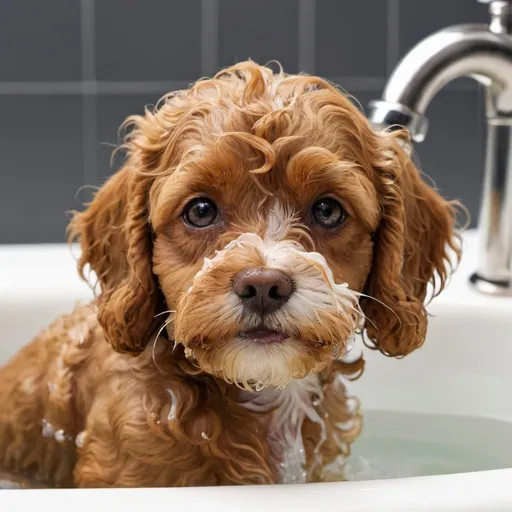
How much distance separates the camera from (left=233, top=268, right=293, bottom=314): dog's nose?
141 centimetres

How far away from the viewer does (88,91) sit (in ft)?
10.8

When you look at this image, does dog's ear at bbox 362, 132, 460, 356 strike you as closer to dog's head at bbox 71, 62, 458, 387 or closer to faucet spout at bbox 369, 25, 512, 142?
dog's head at bbox 71, 62, 458, 387

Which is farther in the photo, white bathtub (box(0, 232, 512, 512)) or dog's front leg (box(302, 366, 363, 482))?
white bathtub (box(0, 232, 512, 512))

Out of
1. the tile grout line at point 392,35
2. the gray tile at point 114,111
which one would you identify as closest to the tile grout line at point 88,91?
the gray tile at point 114,111

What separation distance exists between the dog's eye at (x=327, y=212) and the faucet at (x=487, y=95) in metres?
0.42

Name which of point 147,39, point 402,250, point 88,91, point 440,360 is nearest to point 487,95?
point 440,360

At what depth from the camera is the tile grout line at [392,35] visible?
3.36 meters

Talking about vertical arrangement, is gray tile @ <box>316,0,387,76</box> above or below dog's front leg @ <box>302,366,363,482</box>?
above

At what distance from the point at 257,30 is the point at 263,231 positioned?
6.23 feet

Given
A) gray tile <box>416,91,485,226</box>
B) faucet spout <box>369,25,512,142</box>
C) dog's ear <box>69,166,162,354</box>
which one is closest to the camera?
dog's ear <box>69,166,162,354</box>

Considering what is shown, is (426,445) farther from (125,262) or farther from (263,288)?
(263,288)

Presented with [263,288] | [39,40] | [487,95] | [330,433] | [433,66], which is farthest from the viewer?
[39,40]

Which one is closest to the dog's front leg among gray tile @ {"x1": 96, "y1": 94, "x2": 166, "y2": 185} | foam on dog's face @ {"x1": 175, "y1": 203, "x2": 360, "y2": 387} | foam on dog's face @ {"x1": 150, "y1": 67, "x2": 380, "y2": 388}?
foam on dog's face @ {"x1": 150, "y1": 67, "x2": 380, "y2": 388}

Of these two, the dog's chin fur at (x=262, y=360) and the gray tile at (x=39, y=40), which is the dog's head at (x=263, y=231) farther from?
the gray tile at (x=39, y=40)
